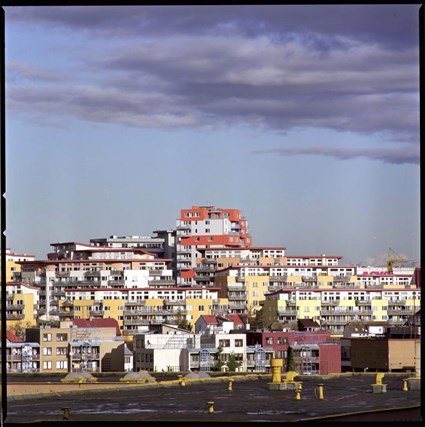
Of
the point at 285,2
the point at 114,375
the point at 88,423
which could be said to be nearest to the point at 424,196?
the point at 285,2

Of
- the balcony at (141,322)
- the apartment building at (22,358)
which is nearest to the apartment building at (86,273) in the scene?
the balcony at (141,322)

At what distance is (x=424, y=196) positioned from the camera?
2.15m

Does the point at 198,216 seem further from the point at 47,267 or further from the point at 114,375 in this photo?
the point at 114,375

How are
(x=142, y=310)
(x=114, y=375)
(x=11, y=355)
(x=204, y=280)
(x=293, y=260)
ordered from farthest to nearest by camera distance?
(x=293, y=260)
(x=204, y=280)
(x=142, y=310)
(x=11, y=355)
(x=114, y=375)

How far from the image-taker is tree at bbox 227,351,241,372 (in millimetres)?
12383

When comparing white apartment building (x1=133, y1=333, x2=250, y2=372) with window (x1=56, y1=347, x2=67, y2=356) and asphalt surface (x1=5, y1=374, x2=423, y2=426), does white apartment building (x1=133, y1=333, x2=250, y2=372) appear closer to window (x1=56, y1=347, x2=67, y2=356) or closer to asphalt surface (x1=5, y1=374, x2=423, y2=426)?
window (x1=56, y1=347, x2=67, y2=356)

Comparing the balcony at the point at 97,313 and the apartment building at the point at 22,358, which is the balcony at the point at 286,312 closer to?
the balcony at the point at 97,313

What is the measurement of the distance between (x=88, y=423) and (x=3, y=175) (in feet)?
1.55

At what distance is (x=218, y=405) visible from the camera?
441 centimetres

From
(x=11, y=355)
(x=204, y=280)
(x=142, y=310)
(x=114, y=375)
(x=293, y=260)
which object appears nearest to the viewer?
(x=114, y=375)

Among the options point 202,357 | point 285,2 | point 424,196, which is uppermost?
point 285,2

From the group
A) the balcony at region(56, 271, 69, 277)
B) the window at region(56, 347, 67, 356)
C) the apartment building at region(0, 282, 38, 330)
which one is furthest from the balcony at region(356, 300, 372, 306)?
the window at region(56, 347, 67, 356)

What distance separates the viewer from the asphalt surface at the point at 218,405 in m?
3.67

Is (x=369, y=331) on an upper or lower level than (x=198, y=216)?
lower
